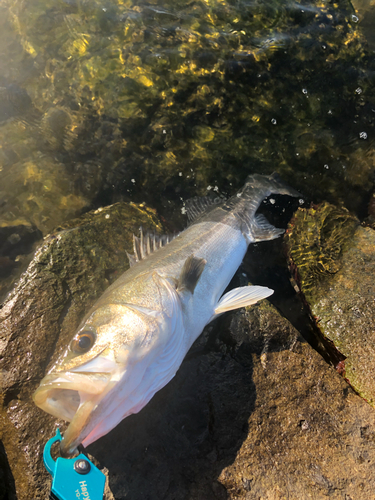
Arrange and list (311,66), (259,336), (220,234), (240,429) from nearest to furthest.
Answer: (240,429) < (259,336) < (220,234) < (311,66)

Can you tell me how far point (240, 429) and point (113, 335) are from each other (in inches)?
67.6

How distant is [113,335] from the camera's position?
6.56ft

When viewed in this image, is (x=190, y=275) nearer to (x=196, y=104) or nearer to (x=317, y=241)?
(x=317, y=241)

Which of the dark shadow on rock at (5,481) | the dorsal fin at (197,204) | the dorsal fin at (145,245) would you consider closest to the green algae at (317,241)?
the dorsal fin at (197,204)

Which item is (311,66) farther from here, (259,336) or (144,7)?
(259,336)

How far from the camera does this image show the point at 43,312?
3145mm

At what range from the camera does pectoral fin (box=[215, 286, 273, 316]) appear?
112 inches

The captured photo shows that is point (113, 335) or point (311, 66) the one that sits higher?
point (311, 66)

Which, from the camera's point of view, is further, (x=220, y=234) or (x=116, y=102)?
(x=116, y=102)

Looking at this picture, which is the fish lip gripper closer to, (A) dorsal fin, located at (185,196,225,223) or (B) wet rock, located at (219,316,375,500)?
(B) wet rock, located at (219,316,375,500)

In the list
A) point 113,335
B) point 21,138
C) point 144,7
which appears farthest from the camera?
point 21,138

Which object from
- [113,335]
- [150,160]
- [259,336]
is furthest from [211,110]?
[113,335]

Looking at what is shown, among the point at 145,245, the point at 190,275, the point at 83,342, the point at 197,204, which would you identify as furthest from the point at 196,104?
the point at 83,342

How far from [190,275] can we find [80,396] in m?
1.39
